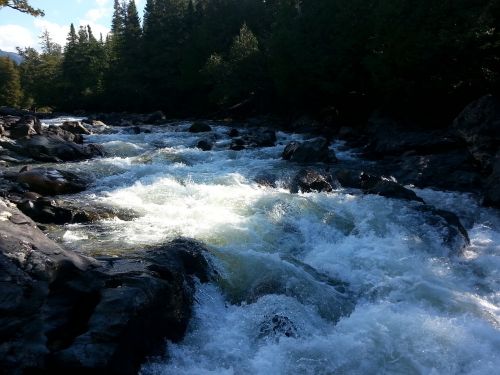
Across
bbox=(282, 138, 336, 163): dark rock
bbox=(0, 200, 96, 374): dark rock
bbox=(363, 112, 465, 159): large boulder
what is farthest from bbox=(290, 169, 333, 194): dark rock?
bbox=(0, 200, 96, 374): dark rock

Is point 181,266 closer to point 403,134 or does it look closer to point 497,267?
point 497,267

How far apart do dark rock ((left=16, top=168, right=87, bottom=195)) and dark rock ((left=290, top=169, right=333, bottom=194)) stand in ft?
21.1

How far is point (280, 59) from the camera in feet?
113

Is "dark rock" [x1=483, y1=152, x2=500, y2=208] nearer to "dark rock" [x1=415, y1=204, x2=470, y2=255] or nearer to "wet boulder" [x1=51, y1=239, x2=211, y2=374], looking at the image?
"dark rock" [x1=415, y1=204, x2=470, y2=255]

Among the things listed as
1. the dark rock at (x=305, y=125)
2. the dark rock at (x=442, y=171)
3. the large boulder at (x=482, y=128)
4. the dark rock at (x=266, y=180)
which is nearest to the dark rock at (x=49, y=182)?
the dark rock at (x=266, y=180)

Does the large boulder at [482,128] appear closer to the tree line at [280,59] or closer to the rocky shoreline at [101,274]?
the rocky shoreline at [101,274]

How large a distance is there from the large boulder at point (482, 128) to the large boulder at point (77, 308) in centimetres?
1273

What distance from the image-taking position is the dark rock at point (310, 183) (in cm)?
1430

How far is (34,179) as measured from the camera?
1259cm

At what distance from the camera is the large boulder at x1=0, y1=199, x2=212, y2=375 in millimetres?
4820

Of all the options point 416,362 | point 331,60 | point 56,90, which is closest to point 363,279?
point 416,362

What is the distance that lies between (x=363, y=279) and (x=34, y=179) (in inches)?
363

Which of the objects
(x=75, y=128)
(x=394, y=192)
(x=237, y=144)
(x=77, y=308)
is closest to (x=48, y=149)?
(x=237, y=144)

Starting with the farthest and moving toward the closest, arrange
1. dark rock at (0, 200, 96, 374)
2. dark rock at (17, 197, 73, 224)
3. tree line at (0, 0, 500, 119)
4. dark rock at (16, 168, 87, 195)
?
tree line at (0, 0, 500, 119) → dark rock at (16, 168, 87, 195) → dark rock at (17, 197, 73, 224) → dark rock at (0, 200, 96, 374)
